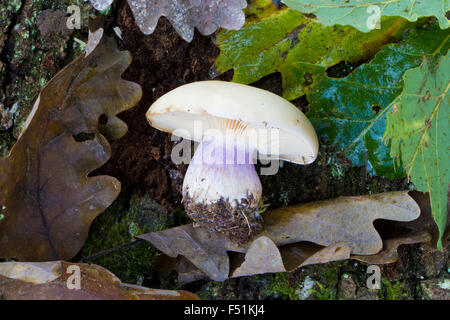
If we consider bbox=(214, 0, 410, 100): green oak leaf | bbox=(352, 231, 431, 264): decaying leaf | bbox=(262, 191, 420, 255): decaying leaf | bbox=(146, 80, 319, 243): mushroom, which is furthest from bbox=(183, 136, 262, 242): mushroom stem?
bbox=(352, 231, 431, 264): decaying leaf

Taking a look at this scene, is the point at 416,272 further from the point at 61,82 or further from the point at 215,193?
the point at 61,82

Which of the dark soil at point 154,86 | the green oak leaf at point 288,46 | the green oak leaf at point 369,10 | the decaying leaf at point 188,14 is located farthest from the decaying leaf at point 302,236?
the decaying leaf at point 188,14

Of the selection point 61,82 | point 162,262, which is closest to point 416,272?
point 162,262

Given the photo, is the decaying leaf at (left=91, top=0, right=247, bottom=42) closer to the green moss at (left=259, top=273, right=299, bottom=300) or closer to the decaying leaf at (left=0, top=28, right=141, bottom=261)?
the decaying leaf at (left=0, top=28, right=141, bottom=261)

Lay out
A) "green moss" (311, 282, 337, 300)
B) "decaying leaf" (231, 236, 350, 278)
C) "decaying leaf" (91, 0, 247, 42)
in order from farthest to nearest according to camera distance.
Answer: "decaying leaf" (91, 0, 247, 42) → "green moss" (311, 282, 337, 300) → "decaying leaf" (231, 236, 350, 278)

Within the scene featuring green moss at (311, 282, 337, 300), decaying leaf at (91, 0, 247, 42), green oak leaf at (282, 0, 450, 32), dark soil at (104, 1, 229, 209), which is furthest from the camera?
dark soil at (104, 1, 229, 209)

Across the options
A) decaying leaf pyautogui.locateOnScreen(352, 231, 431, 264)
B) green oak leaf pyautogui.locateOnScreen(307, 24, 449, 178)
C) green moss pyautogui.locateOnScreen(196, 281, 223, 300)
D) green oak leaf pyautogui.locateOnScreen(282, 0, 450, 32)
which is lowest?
green moss pyautogui.locateOnScreen(196, 281, 223, 300)

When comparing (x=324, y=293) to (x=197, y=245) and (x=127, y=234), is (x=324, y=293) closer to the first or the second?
(x=197, y=245)

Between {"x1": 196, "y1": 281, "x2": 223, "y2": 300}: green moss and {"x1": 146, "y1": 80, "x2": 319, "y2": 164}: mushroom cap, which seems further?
{"x1": 196, "y1": 281, "x2": 223, "y2": 300}: green moss
